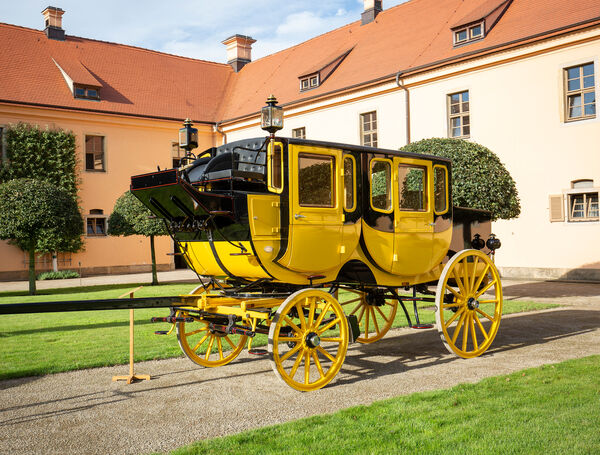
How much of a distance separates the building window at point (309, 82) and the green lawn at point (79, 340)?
16401 mm

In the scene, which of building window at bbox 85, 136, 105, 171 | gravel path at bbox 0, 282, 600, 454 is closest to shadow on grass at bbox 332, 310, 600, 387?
gravel path at bbox 0, 282, 600, 454

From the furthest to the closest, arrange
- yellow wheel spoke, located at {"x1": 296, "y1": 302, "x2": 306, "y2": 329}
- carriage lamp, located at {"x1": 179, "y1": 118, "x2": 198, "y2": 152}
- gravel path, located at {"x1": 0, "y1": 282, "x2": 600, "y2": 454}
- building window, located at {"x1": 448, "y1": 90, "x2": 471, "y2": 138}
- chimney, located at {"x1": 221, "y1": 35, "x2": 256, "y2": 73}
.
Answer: chimney, located at {"x1": 221, "y1": 35, "x2": 256, "y2": 73}
building window, located at {"x1": 448, "y1": 90, "x2": 471, "y2": 138}
carriage lamp, located at {"x1": 179, "y1": 118, "x2": 198, "y2": 152}
yellow wheel spoke, located at {"x1": 296, "y1": 302, "x2": 306, "y2": 329}
gravel path, located at {"x1": 0, "y1": 282, "x2": 600, "y2": 454}

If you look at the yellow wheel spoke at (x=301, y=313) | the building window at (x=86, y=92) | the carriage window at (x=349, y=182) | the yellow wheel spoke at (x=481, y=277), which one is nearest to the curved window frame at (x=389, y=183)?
the carriage window at (x=349, y=182)

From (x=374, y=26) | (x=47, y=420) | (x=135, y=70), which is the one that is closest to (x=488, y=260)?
(x=47, y=420)

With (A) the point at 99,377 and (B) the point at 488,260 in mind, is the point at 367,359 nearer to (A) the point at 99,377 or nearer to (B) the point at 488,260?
(B) the point at 488,260

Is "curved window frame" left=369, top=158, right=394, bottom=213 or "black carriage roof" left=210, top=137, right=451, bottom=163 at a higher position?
"black carriage roof" left=210, top=137, right=451, bottom=163

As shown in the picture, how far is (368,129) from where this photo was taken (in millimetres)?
24984

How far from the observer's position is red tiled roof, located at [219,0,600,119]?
65.1 feet

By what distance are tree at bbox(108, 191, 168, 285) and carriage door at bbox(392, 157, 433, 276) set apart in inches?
552

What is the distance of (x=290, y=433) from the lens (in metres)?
4.44

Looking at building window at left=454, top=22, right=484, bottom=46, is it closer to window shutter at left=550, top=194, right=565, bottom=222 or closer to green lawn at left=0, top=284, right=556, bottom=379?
window shutter at left=550, top=194, right=565, bottom=222

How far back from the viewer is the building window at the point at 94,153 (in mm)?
28656

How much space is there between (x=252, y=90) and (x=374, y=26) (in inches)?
288

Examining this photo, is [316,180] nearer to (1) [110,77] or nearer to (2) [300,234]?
(2) [300,234]
